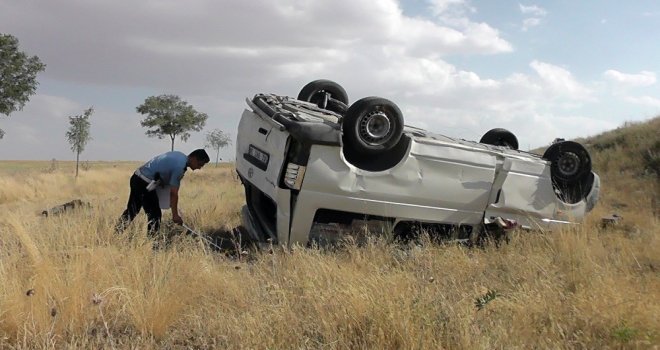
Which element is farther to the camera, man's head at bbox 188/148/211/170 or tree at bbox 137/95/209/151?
tree at bbox 137/95/209/151

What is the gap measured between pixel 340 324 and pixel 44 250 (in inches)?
95.4

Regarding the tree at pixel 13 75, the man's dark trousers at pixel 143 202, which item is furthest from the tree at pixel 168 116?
the man's dark trousers at pixel 143 202

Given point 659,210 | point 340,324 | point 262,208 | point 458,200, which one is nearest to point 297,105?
point 262,208

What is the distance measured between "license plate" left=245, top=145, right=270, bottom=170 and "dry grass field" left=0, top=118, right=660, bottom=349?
3.01 ft

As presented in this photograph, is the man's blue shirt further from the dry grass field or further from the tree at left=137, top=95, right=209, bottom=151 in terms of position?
the tree at left=137, top=95, right=209, bottom=151

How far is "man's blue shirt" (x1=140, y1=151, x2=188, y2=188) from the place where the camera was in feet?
19.4

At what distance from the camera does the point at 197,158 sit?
6.04 meters

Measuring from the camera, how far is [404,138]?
5.16 m

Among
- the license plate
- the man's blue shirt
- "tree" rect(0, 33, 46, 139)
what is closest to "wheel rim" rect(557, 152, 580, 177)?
the license plate

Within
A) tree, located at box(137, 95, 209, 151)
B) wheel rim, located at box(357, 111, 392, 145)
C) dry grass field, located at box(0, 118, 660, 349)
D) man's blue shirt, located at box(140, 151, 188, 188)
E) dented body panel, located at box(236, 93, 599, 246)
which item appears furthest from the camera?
tree, located at box(137, 95, 209, 151)

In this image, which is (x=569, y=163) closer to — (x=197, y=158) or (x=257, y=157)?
(x=257, y=157)

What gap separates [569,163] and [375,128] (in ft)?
8.74

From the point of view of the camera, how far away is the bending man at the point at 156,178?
19.5 feet

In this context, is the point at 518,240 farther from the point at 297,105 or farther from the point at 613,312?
the point at 297,105
